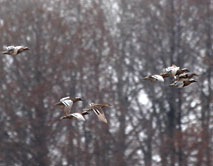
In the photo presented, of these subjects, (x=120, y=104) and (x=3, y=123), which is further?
(x=120, y=104)

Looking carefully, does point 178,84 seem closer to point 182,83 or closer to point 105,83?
point 182,83

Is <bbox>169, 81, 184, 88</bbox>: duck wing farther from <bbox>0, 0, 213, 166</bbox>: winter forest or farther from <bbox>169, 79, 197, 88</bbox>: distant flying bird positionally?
<bbox>0, 0, 213, 166</bbox>: winter forest

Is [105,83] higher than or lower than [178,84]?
higher

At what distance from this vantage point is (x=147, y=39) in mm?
29453

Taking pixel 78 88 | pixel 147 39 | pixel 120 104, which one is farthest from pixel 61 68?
pixel 147 39

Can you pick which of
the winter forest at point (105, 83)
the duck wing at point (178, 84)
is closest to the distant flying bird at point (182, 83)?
→ the duck wing at point (178, 84)

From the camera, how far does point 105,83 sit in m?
27.7

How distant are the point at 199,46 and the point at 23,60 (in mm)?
7319

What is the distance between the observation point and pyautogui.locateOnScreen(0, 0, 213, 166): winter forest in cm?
2503

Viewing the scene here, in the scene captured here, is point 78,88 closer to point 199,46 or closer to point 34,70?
point 34,70

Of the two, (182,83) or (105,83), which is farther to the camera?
(105,83)

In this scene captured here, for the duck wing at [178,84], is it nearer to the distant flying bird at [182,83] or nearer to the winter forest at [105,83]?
the distant flying bird at [182,83]

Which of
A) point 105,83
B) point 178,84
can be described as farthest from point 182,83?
point 105,83

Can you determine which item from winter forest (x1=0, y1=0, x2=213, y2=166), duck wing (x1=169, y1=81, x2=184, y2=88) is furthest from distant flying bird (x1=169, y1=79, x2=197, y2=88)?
winter forest (x1=0, y1=0, x2=213, y2=166)
